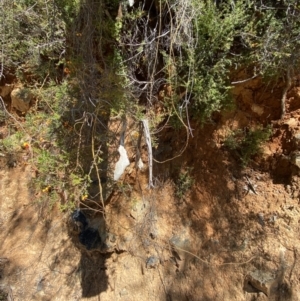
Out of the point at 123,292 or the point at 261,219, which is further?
the point at 123,292

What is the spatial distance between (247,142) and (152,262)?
4.34 feet

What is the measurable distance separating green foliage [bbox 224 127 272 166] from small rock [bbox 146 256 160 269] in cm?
113

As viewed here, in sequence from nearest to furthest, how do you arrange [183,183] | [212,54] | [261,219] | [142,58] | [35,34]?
[212,54], [261,219], [142,58], [183,183], [35,34]

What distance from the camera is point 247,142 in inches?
87.2

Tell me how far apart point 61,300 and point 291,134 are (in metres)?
2.49

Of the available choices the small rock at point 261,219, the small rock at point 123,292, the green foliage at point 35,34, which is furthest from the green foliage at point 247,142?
the green foliage at point 35,34

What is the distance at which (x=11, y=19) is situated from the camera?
8.30 ft

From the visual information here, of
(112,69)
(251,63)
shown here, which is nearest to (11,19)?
(112,69)

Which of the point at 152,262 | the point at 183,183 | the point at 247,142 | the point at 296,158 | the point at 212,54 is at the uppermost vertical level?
the point at 212,54

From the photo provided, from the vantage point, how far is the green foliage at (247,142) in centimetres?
217

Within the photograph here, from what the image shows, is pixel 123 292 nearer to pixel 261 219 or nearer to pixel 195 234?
pixel 195 234

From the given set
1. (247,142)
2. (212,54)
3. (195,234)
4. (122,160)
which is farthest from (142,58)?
(195,234)

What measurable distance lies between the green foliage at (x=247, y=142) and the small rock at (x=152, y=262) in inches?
44.4

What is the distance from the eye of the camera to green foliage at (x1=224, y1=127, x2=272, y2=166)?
217cm
